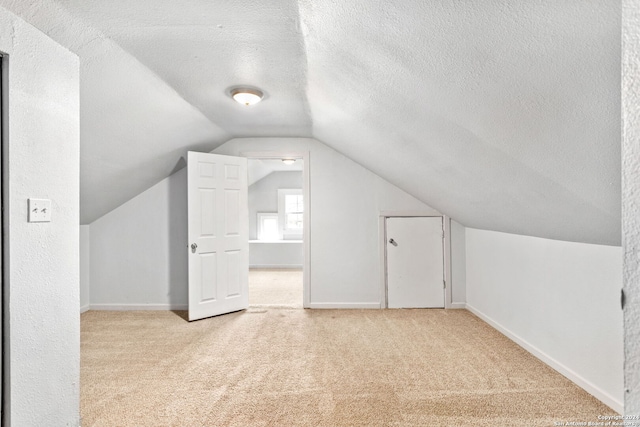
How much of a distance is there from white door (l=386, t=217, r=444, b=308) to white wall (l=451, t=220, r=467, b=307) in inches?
5.1

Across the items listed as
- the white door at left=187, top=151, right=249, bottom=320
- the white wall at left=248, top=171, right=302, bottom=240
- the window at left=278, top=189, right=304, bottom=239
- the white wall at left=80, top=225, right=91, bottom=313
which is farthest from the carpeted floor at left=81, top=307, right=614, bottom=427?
the white wall at left=248, top=171, right=302, bottom=240

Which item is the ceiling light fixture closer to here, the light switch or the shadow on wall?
the light switch

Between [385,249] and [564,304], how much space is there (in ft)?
6.47

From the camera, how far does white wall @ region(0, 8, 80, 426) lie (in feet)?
4.84

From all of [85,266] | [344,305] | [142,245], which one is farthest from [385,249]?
[85,266]

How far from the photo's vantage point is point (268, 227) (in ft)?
25.2

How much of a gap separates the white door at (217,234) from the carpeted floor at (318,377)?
34 cm

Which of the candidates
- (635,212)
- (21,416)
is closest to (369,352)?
(21,416)

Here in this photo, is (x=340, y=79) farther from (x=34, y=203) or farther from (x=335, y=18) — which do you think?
(x=34, y=203)

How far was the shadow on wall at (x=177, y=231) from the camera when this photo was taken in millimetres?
4105

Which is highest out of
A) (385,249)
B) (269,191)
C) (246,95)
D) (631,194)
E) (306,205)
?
(246,95)

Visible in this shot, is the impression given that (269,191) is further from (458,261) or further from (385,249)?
(458,261)

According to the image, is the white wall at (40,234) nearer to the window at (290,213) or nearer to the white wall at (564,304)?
the white wall at (564,304)

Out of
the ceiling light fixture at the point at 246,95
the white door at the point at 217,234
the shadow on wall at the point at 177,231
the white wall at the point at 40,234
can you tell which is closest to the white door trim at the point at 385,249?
the white door at the point at 217,234
